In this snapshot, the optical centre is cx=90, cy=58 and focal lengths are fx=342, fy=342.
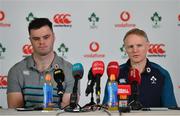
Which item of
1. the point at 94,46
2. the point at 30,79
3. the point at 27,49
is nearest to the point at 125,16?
the point at 94,46

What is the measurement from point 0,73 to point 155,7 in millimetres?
1823

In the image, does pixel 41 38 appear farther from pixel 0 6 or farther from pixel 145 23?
pixel 145 23

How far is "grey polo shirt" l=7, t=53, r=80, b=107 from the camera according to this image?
138 inches

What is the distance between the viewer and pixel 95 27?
147 inches

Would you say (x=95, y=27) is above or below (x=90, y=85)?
above

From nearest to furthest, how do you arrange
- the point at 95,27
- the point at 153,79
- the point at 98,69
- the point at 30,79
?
the point at 98,69
the point at 153,79
the point at 30,79
the point at 95,27

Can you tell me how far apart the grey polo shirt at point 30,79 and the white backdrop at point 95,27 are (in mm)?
72

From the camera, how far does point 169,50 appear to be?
3.71 metres

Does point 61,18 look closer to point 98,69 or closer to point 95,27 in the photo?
point 95,27

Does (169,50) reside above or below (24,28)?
below

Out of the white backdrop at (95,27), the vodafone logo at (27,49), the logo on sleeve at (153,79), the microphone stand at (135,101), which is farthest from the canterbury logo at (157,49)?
the microphone stand at (135,101)

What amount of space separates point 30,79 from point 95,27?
2.94 feet

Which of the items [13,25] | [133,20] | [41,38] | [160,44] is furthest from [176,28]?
[13,25]

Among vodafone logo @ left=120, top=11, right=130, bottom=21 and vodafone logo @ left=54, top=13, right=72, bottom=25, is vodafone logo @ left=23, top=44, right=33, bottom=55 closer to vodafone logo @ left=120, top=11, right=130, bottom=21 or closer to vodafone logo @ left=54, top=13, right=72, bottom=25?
vodafone logo @ left=54, top=13, right=72, bottom=25
